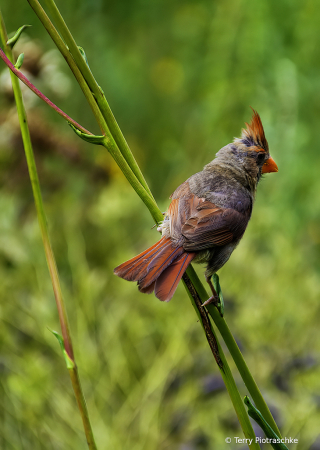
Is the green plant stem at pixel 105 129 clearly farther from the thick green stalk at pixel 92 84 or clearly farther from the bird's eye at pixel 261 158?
the bird's eye at pixel 261 158

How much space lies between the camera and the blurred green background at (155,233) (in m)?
2.27

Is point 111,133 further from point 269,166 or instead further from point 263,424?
point 269,166

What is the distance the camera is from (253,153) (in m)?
1.91

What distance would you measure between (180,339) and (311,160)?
230cm

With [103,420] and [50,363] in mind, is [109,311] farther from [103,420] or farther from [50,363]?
[103,420]

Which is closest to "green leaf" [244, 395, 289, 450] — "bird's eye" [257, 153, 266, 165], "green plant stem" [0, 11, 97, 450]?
"green plant stem" [0, 11, 97, 450]

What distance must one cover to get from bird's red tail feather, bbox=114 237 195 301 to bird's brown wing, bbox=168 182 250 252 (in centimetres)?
15

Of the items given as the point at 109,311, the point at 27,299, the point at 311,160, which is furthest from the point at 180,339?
the point at 311,160

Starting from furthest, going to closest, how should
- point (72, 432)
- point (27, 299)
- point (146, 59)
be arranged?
point (146, 59) → point (27, 299) → point (72, 432)

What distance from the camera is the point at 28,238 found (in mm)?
2816

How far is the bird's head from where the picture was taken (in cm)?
188

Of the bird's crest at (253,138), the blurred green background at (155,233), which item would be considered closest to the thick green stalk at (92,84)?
the bird's crest at (253,138)

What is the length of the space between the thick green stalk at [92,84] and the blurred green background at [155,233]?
1.39m

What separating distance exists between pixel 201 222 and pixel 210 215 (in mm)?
69
